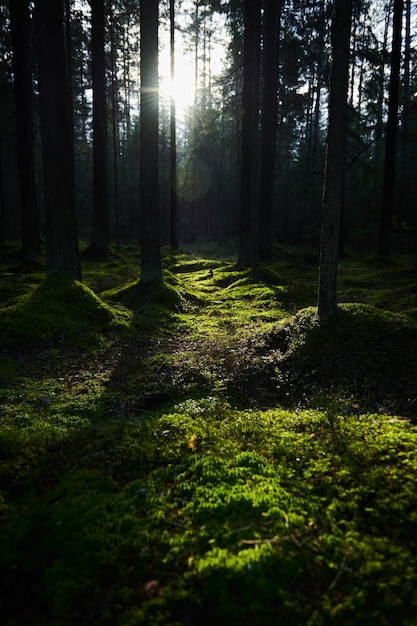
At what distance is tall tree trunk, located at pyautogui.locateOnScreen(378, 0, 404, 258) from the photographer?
15.3 m

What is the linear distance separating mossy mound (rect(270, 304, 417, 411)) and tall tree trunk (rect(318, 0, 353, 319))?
327 millimetres

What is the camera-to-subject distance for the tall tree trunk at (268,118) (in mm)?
14906

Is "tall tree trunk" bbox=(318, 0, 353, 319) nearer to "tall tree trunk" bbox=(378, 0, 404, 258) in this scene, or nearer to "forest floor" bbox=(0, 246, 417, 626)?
"forest floor" bbox=(0, 246, 417, 626)

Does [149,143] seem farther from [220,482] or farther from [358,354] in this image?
[220,482]

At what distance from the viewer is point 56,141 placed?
8352 mm

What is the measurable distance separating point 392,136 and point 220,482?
17891 mm

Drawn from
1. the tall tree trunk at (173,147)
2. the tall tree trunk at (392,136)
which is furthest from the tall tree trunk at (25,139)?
the tall tree trunk at (392,136)

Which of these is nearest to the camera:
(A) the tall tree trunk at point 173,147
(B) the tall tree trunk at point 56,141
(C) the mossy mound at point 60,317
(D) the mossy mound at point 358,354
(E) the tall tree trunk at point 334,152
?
(D) the mossy mound at point 358,354

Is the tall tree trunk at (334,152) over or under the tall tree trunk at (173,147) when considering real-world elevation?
under

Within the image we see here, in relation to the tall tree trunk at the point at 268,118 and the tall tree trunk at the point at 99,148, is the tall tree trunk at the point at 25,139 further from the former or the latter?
the tall tree trunk at the point at 268,118

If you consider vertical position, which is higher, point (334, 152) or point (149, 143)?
point (149, 143)

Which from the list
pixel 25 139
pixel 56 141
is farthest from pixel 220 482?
pixel 25 139

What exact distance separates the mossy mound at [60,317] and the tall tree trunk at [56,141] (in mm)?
690

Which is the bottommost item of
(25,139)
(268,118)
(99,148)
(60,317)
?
(60,317)
